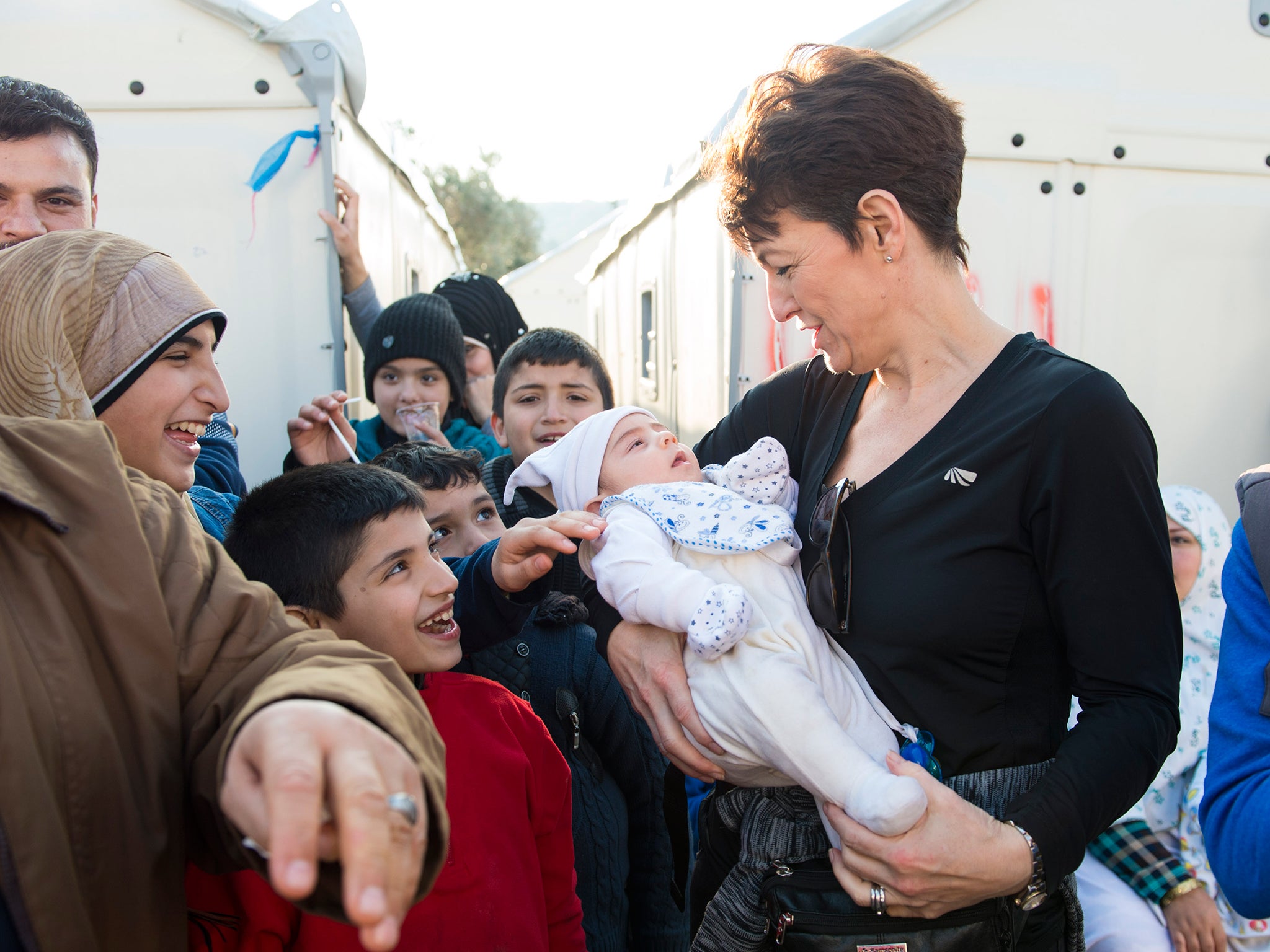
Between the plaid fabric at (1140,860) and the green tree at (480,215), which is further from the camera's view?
the green tree at (480,215)

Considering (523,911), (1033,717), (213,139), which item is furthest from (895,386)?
(213,139)

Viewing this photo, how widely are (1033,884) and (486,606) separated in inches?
47.8

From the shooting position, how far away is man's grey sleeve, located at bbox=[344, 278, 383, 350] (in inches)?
162

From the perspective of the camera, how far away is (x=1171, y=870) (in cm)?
267

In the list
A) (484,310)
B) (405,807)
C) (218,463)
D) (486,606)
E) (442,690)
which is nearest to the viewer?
(405,807)

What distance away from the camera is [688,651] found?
183 cm

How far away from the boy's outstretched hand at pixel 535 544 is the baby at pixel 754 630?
0.09 meters

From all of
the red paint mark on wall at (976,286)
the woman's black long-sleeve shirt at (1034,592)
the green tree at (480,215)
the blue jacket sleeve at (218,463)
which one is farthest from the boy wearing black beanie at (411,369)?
the green tree at (480,215)

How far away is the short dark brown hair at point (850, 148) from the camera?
1703 mm

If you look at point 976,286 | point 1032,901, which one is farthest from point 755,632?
point 976,286

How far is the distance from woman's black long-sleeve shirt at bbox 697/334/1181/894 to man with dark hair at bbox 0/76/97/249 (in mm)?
2254

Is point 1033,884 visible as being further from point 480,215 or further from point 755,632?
point 480,215

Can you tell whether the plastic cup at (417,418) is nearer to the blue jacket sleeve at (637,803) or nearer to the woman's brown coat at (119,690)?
the blue jacket sleeve at (637,803)

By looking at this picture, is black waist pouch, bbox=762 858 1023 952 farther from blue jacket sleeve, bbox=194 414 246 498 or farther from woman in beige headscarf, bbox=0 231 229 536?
blue jacket sleeve, bbox=194 414 246 498
